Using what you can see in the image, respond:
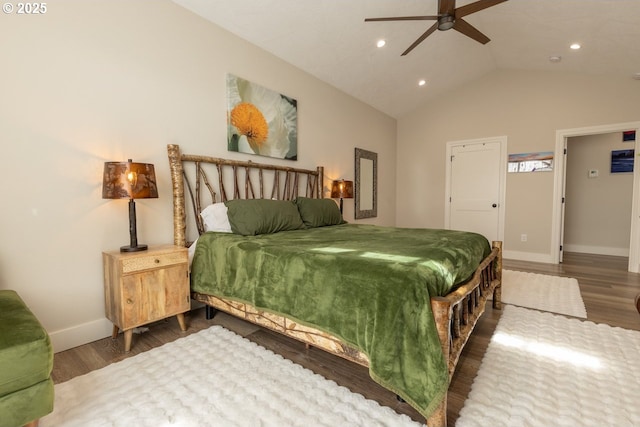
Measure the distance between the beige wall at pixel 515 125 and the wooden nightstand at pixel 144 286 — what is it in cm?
483

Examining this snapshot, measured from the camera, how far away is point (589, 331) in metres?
2.24

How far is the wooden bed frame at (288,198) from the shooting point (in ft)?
4.66

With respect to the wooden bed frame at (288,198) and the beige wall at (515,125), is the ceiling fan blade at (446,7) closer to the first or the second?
the wooden bed frame at (288,198)

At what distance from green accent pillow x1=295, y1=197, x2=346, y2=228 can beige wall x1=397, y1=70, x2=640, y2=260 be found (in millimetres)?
3008

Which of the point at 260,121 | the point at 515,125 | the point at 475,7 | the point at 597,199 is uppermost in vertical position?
the point at 475,7

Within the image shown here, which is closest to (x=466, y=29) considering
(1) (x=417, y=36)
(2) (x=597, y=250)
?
(1) (x=417, y=36)

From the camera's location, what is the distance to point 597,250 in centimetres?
544

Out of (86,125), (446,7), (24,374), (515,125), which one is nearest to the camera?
(24,374)

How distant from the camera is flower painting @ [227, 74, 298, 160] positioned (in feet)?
10.2

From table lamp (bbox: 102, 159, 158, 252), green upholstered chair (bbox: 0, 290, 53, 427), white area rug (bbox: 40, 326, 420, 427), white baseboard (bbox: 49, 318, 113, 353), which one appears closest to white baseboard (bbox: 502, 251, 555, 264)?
white area rug (bbox: 40, 326, 420, 427)

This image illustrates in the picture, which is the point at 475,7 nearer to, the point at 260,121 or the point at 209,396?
the point at 260,121

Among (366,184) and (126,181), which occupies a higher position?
(366,184)

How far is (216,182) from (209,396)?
2.03 metres

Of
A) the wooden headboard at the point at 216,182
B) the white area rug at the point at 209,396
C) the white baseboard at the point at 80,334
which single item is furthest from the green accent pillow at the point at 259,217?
the white baseboard at the point at 80,334
